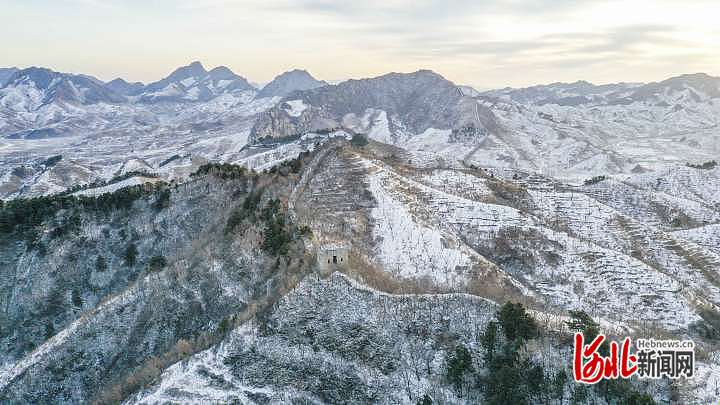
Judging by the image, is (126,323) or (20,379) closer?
(20,379)

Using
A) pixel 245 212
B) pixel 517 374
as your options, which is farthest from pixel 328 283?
pixel 245 212

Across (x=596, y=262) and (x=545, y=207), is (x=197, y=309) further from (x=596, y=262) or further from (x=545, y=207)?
(x=545, y=207)

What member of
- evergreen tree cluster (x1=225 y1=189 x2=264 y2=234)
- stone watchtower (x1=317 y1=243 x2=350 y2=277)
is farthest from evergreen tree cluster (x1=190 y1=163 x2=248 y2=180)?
stone watchtower (x1=317 y1=243 x2=350 y2=277)

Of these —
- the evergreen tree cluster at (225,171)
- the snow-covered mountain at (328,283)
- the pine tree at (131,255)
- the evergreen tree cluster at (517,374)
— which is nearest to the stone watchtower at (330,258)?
the snow-covered mountain at (328,283)

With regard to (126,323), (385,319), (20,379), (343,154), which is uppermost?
(343,154)

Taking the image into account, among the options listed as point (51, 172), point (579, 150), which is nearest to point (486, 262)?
point (579, 150)

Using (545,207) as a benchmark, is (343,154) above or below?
above

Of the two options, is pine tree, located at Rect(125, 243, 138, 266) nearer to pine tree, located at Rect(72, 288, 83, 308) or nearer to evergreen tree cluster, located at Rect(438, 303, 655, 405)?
pine tree, located at Rect(72, 288, 83, 308)

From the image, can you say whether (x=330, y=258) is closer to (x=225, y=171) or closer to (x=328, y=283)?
(x=328, y=283)
